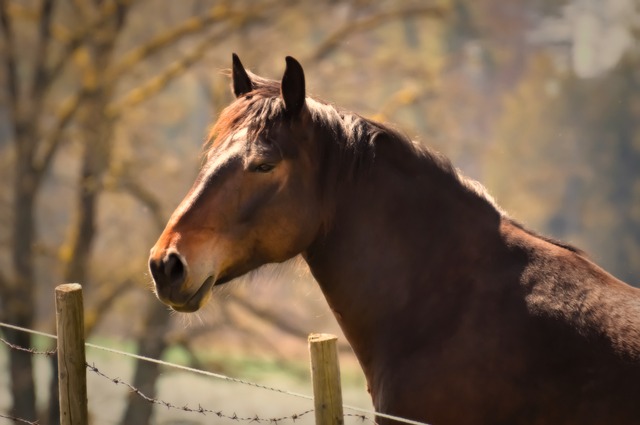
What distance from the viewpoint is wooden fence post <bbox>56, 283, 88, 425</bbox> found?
11.1ft

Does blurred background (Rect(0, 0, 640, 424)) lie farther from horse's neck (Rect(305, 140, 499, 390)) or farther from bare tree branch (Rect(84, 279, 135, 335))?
horse's neck (Rect(305, 140, 499, 390))

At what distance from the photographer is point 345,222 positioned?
3.48 metres

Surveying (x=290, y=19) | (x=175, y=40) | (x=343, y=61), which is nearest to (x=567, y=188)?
(x=343, y=61)

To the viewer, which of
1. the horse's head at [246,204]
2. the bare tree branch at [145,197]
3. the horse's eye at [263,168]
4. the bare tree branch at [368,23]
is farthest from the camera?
the bare tree branch at [368,23]

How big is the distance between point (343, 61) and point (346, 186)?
14706 mm

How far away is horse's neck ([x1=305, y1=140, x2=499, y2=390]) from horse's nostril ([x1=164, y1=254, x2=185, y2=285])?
24.7 inches

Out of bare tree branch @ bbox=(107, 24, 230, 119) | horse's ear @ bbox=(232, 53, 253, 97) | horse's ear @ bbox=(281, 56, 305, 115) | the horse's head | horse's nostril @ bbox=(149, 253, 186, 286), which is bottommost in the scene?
horse's nostril @ bbox=(149, 253, 186, 286)

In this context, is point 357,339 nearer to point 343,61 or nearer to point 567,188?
point 343,61

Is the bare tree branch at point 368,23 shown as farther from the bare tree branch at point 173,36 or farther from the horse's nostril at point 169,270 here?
the horse's nostril at point 169,270

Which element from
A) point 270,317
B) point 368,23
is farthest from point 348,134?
point 368,23

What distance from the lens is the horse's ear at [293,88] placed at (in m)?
3.37

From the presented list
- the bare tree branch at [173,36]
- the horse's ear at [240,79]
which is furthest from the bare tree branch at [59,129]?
the horse's ear at [240,79]

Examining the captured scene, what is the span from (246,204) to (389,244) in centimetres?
60

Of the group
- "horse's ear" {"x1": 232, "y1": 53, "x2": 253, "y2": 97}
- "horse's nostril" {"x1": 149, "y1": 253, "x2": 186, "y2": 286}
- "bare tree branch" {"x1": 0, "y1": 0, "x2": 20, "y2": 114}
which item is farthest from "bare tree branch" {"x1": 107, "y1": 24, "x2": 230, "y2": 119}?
"horse's nostril" {"x1": 149, "y1": 253, "x2": 186, "y2": 286}
